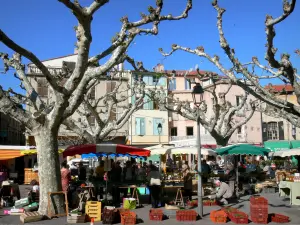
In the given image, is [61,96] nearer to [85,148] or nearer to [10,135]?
[85,148]

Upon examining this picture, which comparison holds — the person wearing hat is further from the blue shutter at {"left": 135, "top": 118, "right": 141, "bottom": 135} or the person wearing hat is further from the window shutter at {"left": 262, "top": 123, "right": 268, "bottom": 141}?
the window shutter at {"left": 262, "top": 123, "right": 268, "bottom": 141}

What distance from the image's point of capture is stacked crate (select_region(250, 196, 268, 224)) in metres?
10.1

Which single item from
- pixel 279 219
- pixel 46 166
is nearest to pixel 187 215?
pixel 279 219

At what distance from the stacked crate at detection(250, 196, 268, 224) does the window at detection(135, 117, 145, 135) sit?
113ft

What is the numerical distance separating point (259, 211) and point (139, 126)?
3484 cm

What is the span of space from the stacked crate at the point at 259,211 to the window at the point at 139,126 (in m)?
34.4

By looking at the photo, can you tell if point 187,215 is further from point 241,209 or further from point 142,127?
point 142,127

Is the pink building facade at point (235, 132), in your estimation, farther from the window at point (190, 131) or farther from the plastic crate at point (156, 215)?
the plastic crate at point (156, 215)

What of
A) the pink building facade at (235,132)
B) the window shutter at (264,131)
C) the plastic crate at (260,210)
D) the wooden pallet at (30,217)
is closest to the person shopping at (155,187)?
the plastic crate at (260,210)

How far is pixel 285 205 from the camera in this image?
13617 millimetres

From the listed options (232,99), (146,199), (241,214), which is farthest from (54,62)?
(241,214)

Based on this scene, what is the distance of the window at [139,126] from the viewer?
44.5 m

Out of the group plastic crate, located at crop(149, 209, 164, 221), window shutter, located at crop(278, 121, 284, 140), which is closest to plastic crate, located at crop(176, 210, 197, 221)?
plastic crate, located at crop(149, 209, 164, 221)

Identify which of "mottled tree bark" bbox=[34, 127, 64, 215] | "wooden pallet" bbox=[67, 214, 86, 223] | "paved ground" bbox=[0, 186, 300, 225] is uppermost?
"mottled tree bark" bbox=[34, 127, 64, 215]
